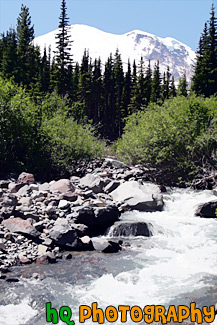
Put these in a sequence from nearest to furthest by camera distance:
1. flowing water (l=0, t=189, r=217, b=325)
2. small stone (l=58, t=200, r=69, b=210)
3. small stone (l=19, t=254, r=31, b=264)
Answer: flowing water (l=0, t=189, r=217, b=325)
small stone (l=19, t=254, r=31, b=264)
small stone (l=58, t=200, r=69, b=210)

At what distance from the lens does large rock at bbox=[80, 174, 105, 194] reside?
18578 mm

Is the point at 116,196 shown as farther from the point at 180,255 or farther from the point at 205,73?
the point at 205,73

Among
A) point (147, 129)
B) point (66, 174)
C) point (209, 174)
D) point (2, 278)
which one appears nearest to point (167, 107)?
point (147, 129)

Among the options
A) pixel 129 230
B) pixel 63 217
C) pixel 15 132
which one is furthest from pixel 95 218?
pixel 15 132

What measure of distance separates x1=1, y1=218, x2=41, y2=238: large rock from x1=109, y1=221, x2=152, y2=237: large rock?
287cm

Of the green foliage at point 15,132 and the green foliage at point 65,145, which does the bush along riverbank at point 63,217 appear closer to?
the green foliage at point 15,132

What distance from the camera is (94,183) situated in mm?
19359

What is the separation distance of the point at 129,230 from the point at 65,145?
10.7 metres

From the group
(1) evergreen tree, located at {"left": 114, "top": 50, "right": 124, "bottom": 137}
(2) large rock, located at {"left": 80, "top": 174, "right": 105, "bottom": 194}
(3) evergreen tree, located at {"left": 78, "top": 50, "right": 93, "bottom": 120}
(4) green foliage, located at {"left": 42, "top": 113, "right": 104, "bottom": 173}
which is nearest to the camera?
(2) large rock, located at {"left": 80, "top": 174, "right": 105, "bottom": 194}

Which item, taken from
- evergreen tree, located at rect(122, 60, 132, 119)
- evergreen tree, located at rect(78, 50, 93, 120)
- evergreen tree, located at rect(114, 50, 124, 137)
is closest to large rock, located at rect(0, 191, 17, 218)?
evergreen tree, located at rect(78, 50, 93, 120)

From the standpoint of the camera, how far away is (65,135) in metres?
23.4

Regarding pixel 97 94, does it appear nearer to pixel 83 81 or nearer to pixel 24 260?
pixel 83 81

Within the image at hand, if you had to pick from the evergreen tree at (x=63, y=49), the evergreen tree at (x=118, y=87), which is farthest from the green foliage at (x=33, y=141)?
the evergreen tree at (x=118, y=87)

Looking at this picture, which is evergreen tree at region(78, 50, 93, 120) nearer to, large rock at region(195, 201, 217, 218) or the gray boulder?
the gray boulder
